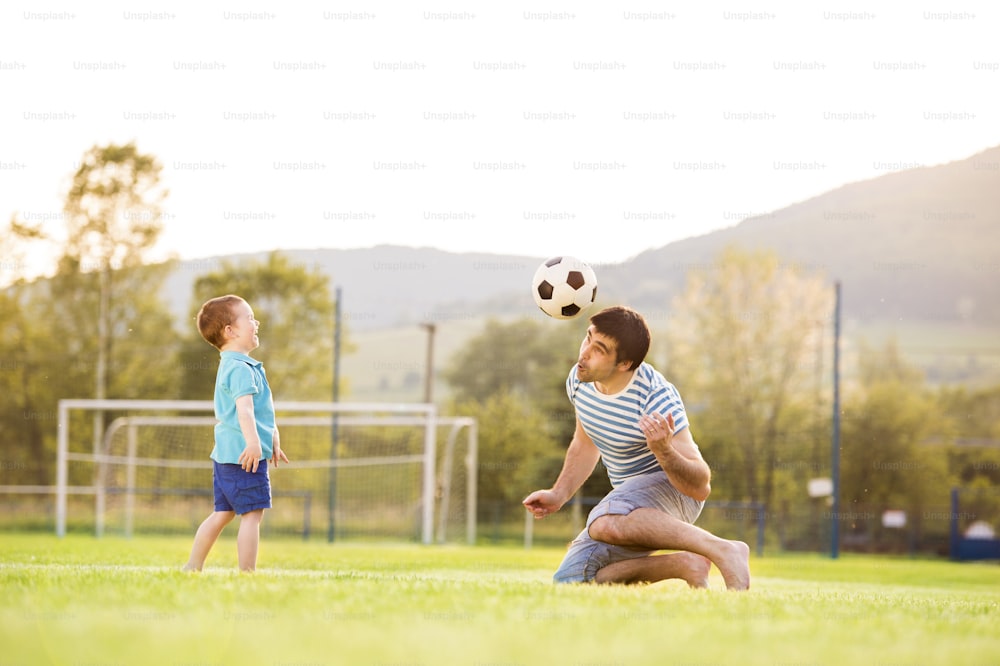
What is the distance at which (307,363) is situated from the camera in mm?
35062

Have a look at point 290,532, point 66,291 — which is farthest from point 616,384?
point 66,291

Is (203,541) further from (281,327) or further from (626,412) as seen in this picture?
(281,327)

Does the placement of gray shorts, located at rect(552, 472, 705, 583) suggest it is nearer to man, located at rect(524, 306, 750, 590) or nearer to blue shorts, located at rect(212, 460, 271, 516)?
man, located at rect(524, 306, 750, 590)

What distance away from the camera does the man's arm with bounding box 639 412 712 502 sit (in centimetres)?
475

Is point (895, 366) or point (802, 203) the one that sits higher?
point (802, 203)

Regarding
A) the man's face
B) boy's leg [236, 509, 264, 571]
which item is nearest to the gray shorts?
the man's face

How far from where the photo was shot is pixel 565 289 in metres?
6.68

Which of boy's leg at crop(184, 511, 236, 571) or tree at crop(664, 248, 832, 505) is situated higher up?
tree at crop(664, 248, 832, 505)

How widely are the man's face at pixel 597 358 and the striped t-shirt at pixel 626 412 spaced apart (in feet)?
0.45

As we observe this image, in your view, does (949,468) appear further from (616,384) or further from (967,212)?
(967,212)

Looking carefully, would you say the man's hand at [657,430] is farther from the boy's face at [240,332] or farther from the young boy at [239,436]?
the boy's face at [240,332]

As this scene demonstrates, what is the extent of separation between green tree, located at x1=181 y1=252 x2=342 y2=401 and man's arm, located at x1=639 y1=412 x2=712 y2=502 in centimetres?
2904

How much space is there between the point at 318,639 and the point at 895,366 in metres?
58.4

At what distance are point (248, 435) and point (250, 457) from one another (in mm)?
105
